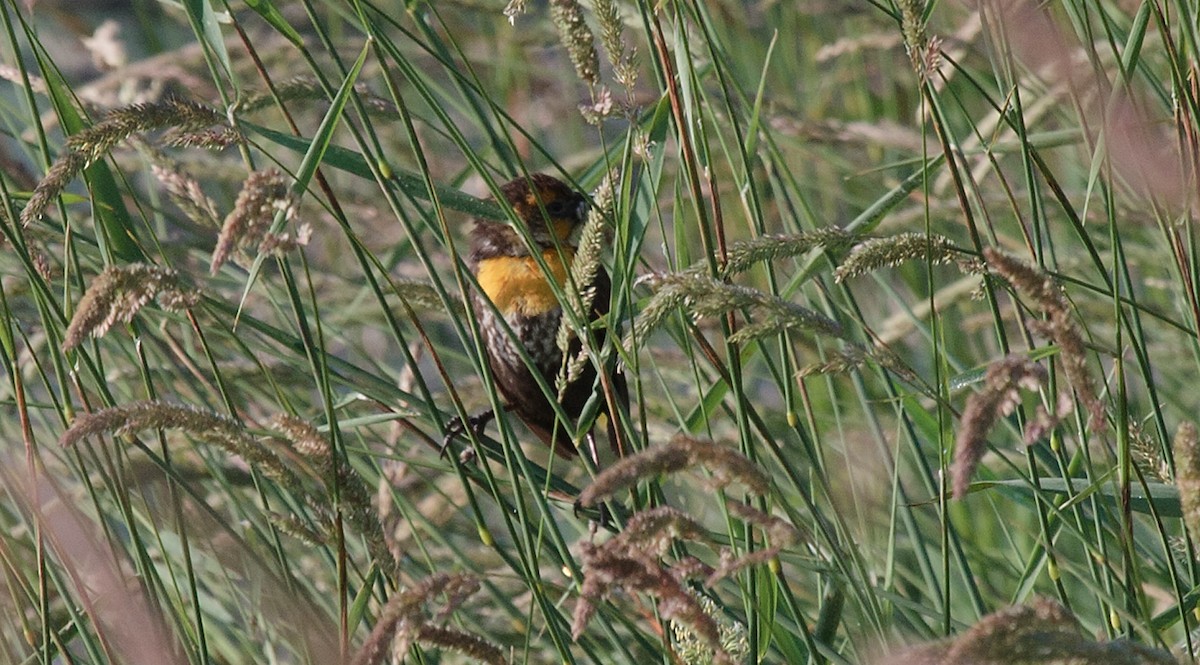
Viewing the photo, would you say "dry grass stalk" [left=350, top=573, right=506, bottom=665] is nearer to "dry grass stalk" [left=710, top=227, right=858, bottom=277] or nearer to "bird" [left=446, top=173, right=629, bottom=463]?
"dry grass stalk" [left=710, top=227, right=858, bottom=277]

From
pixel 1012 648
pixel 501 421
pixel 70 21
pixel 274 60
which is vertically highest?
pixel 70 21

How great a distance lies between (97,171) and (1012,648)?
1.26 meters

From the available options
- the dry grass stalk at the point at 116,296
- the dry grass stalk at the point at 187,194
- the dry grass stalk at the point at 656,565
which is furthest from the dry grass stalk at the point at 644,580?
the dry grass stalk at the point at 187,194

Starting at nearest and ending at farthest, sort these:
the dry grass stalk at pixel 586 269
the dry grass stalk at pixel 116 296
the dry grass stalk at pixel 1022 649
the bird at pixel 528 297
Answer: the dry grass stalk at pixel 1022 649 → the dry grass stalk at pixel 116 296 → the dry grass stalk at pixel 586 269 → the bird at pixel 528 297

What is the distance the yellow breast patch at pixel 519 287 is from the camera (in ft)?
9.01

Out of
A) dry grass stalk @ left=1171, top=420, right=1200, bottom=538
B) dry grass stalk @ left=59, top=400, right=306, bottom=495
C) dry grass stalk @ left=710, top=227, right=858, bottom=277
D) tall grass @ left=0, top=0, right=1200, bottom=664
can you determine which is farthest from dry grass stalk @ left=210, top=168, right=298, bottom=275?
dry grass stalk @ left=1171, top=420, right=1200, bottom=538

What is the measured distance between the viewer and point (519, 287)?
9.10 ft

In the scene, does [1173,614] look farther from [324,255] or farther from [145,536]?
[324,255]

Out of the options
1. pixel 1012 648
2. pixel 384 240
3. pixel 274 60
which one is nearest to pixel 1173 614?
pixel 1012 648

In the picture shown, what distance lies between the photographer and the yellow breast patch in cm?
275

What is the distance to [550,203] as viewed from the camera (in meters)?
2.92

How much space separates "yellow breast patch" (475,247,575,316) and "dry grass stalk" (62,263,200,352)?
151 centimetres

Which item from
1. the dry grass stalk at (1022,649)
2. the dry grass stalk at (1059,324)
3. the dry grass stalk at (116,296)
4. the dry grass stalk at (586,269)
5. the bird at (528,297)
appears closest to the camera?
the dry grass stalk at (1022,649)

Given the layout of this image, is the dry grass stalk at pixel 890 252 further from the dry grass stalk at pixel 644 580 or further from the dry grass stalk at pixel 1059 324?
the dry grass stalk at pixel 644 580
